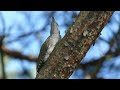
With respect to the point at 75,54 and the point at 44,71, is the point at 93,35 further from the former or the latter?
the point at 44,71

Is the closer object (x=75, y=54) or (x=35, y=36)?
(x=75, y=54)

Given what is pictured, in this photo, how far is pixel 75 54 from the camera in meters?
1.17

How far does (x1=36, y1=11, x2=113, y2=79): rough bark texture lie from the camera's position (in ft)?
3.81

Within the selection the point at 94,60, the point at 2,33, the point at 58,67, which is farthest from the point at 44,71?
the point at 94,60

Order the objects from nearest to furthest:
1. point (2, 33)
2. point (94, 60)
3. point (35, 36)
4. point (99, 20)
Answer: point (99, 20) < point (2, 33) < point (94, 60) < point (35, 36)

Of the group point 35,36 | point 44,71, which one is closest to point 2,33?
point 35,36

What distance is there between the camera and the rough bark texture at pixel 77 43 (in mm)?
1161

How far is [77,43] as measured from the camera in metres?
1.17
